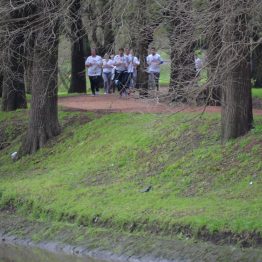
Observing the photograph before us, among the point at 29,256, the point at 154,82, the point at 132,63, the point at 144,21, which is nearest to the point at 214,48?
the point at 154,82

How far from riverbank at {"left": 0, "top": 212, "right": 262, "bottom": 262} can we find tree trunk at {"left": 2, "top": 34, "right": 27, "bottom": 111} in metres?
4.46

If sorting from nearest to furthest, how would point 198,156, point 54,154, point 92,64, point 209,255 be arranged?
point 209,255 < point 198,156 < point 54,154 < point 92,64

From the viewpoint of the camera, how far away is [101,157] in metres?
18.9

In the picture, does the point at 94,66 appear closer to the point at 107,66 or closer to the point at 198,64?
the point at 107,66

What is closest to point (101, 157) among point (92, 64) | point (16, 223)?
point (16, 223)

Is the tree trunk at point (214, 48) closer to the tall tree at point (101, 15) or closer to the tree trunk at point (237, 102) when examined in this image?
the tree trunk at point (237, 102)

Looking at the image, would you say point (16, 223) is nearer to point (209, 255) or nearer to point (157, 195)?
point (157, 195)

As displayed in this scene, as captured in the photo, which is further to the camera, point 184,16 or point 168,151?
point 168,151

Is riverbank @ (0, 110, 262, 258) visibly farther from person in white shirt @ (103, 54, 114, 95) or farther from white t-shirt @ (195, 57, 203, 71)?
person in white shirt @ (103, 54, 114, 95)

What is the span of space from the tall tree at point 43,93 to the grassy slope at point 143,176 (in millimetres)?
434

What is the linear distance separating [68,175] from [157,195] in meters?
3.48

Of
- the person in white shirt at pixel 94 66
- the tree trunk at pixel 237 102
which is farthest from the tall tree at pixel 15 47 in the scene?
the tree trunk at pixel 237 102

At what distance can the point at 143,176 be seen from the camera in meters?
16.8

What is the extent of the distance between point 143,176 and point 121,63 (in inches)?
365
